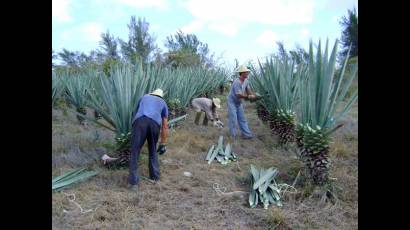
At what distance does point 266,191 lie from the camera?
4.19m

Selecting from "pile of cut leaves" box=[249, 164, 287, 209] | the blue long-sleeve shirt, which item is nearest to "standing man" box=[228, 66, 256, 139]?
the blue long-sleeve shirt

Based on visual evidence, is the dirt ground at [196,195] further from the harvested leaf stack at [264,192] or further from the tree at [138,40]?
the tree at [138,40]

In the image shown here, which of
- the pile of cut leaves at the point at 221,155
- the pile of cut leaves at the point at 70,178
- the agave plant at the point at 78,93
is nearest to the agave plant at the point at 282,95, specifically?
the pile of cut leaves at the point at 221,155

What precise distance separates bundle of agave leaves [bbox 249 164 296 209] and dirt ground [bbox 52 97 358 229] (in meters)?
0.11

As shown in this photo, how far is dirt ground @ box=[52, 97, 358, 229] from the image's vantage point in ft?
11.9

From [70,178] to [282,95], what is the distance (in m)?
3.65

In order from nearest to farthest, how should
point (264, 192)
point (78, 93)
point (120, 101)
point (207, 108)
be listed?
point (264, 192) → point (120, 101) → point (207, 108) → point (78, 93)

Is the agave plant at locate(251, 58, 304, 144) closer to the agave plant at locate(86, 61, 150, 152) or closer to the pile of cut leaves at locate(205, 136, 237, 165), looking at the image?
the pile of cut leaves at locate(205, 136, 237, 165)

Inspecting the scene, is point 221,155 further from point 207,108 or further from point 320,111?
point 207,108

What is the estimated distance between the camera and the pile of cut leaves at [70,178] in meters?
4.32

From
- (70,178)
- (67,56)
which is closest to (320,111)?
(70,178)

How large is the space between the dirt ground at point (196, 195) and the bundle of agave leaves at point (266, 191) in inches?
4.3
